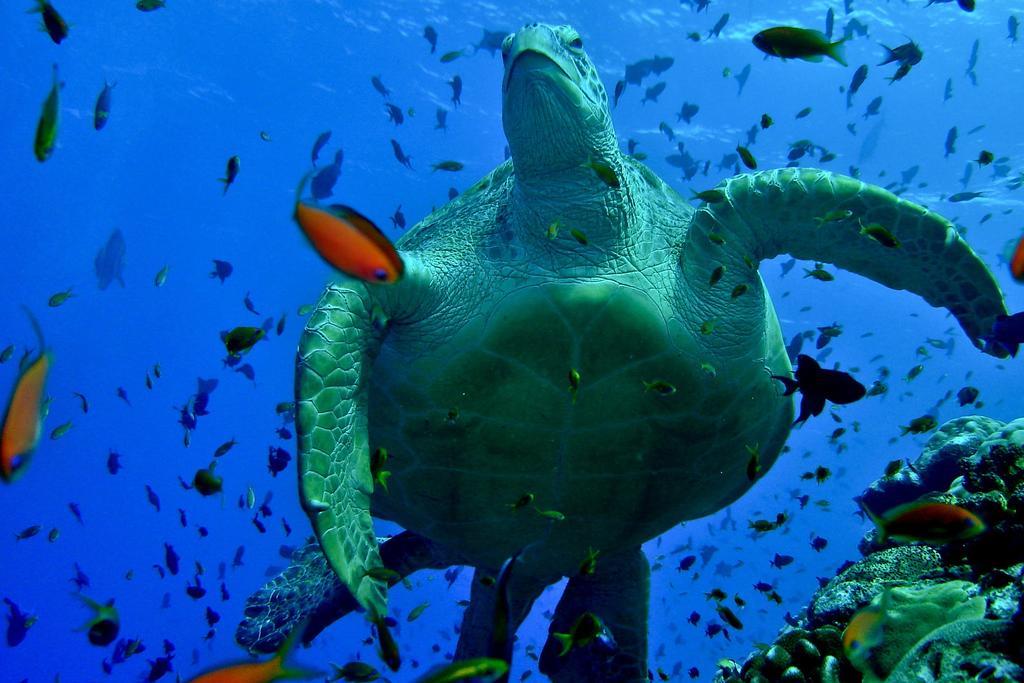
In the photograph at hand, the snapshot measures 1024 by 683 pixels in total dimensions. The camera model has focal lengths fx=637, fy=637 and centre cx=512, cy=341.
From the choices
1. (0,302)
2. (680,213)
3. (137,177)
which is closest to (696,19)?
(680,213)

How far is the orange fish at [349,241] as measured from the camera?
7.29 ft

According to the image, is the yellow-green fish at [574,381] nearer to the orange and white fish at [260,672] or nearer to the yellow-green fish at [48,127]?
the orange and white fish at [260,672]

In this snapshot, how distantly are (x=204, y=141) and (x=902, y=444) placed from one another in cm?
6500

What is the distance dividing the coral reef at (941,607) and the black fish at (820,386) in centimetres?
91

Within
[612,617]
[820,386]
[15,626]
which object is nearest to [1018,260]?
[820,386]

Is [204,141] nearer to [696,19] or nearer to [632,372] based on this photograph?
[696,19]

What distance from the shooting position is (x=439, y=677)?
6.52ft

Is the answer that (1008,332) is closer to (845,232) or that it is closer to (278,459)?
(845,232)

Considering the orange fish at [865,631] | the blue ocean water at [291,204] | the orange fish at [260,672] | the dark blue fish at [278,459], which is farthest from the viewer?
the blue ocean water at [291,204]

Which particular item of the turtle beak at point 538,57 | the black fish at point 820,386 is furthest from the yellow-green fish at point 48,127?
the black fish at point 820,386

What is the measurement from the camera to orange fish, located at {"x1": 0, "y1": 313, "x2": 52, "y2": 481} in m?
1.98

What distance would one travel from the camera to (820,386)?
109 inches

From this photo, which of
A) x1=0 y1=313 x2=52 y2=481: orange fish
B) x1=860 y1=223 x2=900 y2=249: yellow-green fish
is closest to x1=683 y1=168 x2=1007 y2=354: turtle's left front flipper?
x1=860 y1=223 x2=900 y2=249: yellow-green fish

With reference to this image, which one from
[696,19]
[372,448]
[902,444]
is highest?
[902,444]
